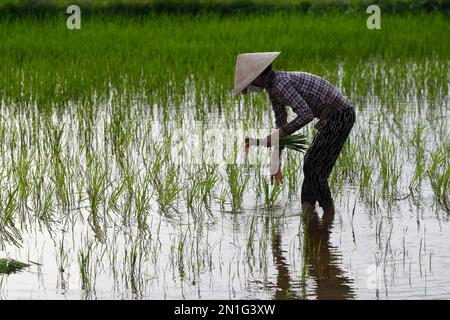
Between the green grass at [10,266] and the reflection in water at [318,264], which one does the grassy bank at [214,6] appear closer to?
the reflection in water at [318,264]

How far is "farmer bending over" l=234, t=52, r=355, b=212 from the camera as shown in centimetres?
495

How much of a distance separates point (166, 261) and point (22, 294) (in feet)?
2.34

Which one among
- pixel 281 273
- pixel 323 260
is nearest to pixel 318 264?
pixel 323 260

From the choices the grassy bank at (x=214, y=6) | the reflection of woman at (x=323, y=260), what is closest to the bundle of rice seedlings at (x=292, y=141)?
the reflection of woman at (x=323, y=260)

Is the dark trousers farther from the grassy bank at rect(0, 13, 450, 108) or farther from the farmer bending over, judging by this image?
the grassy bank at rect(0, 13, 450, 108)

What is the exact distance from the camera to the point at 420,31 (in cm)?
1223

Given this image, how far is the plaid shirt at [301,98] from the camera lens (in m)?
5.01

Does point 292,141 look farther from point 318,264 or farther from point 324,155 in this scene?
point 318,264

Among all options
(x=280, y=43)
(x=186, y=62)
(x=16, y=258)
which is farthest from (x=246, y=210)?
(x=280, y=43)

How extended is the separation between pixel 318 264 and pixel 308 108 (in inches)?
31.1

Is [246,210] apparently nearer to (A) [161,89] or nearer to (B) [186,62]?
(A) [161,89]

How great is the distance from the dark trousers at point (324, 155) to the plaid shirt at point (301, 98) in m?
0.05

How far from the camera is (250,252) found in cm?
476
